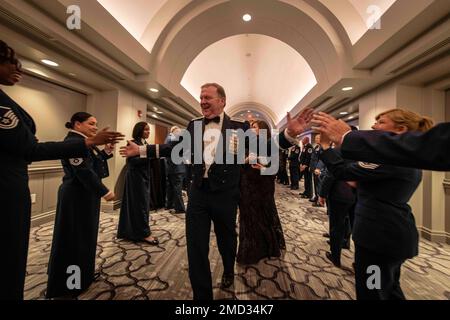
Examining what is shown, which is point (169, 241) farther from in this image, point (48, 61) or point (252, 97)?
point (252, 97)

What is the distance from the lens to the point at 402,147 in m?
0.77

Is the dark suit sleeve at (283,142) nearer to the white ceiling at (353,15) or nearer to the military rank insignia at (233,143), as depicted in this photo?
the military rank insignia at (233,143)

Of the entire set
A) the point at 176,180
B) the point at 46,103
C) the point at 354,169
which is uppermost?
the point at 46,103

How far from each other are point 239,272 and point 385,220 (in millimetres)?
1596

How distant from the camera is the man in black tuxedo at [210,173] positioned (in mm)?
1536

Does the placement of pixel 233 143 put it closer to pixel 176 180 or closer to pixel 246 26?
pixel 176 180

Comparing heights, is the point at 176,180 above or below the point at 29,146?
below

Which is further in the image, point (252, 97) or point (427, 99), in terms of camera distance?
point (252, 97)

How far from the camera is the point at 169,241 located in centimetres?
295

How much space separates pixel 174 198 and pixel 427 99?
5124 millimetres

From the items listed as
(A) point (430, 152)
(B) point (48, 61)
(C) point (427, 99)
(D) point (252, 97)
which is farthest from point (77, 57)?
(D) point (252, 97)

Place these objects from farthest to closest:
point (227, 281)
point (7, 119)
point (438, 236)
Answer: point (438, 236) → point (227, 281) → point (7, 119)

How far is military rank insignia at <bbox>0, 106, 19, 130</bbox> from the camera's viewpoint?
0.95 metres

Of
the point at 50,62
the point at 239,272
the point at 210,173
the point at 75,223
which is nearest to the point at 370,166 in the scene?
the point at 210,173
